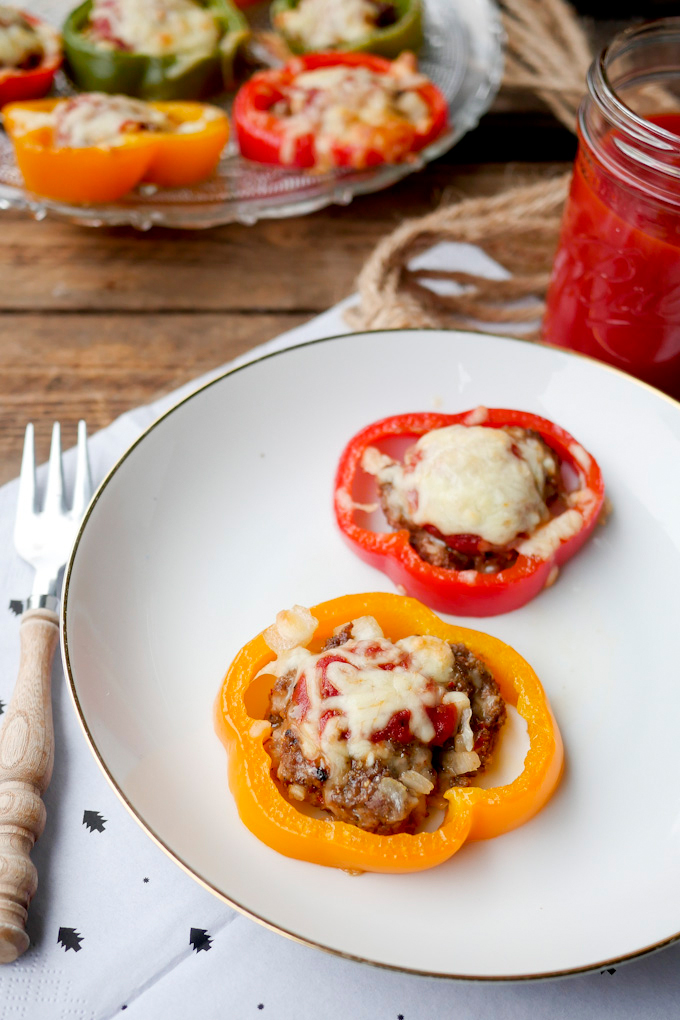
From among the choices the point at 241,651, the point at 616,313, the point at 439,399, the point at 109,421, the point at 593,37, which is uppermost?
the point at 593,37

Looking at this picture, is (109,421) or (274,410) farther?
(109,421)

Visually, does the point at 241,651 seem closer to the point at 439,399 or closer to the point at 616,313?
the point at 439,399

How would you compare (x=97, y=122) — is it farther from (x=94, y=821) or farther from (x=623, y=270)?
(x=94, y=821)

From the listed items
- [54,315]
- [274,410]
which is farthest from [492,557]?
[54,315]

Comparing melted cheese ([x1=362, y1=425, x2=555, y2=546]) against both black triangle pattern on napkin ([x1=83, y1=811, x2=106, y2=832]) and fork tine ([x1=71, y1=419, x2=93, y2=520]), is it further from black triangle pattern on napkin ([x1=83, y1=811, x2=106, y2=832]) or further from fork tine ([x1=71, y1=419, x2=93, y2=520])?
black triangle pattern on napkin ([x1=83, y1=811, x2=106, y2=832])

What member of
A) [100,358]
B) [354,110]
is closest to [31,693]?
[100,358]

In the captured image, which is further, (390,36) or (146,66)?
(390,36)

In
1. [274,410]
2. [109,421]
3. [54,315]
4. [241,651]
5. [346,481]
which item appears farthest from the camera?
[54,315]
